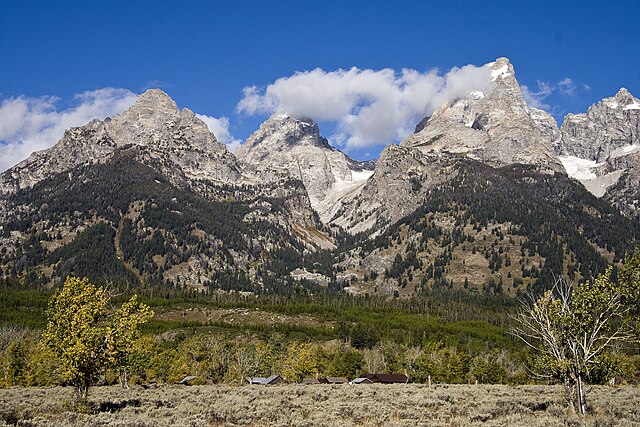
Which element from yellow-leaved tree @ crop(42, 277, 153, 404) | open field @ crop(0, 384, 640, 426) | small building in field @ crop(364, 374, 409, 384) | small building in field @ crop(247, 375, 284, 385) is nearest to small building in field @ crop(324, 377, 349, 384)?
small building in field @ crop(364, 374, 409, 384)

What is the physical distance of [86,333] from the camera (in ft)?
125

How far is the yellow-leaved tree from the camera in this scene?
38.1 m

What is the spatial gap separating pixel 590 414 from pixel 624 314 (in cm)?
740

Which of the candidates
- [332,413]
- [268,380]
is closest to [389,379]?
[268,380]

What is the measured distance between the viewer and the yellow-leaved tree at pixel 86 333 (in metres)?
38.1

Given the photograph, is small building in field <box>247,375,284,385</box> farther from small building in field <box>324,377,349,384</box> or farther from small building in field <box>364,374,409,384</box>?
small building in field <box>364,374,409,384</box>

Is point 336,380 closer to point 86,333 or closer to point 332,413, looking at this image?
point 332,413

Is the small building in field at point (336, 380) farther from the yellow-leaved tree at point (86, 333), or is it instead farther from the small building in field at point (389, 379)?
the yellow-leaved tree at point (86, 333)

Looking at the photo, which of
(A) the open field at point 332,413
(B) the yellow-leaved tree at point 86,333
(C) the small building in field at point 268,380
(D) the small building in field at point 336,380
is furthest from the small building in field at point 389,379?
(B) the yellow-leaved tree at point 86,333

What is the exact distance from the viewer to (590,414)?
37469 millimetres

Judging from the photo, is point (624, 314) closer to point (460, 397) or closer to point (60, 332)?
point (460, 397)

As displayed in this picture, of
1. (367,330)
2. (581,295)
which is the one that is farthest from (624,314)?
(367,330)

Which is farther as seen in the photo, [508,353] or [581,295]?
[508,353]

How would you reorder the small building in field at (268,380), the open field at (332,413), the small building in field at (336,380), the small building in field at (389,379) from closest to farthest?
the open field at (332,413) < the small building in field at (268,380) < the small building in field at (389,379) < the small building in field at (336,380)
